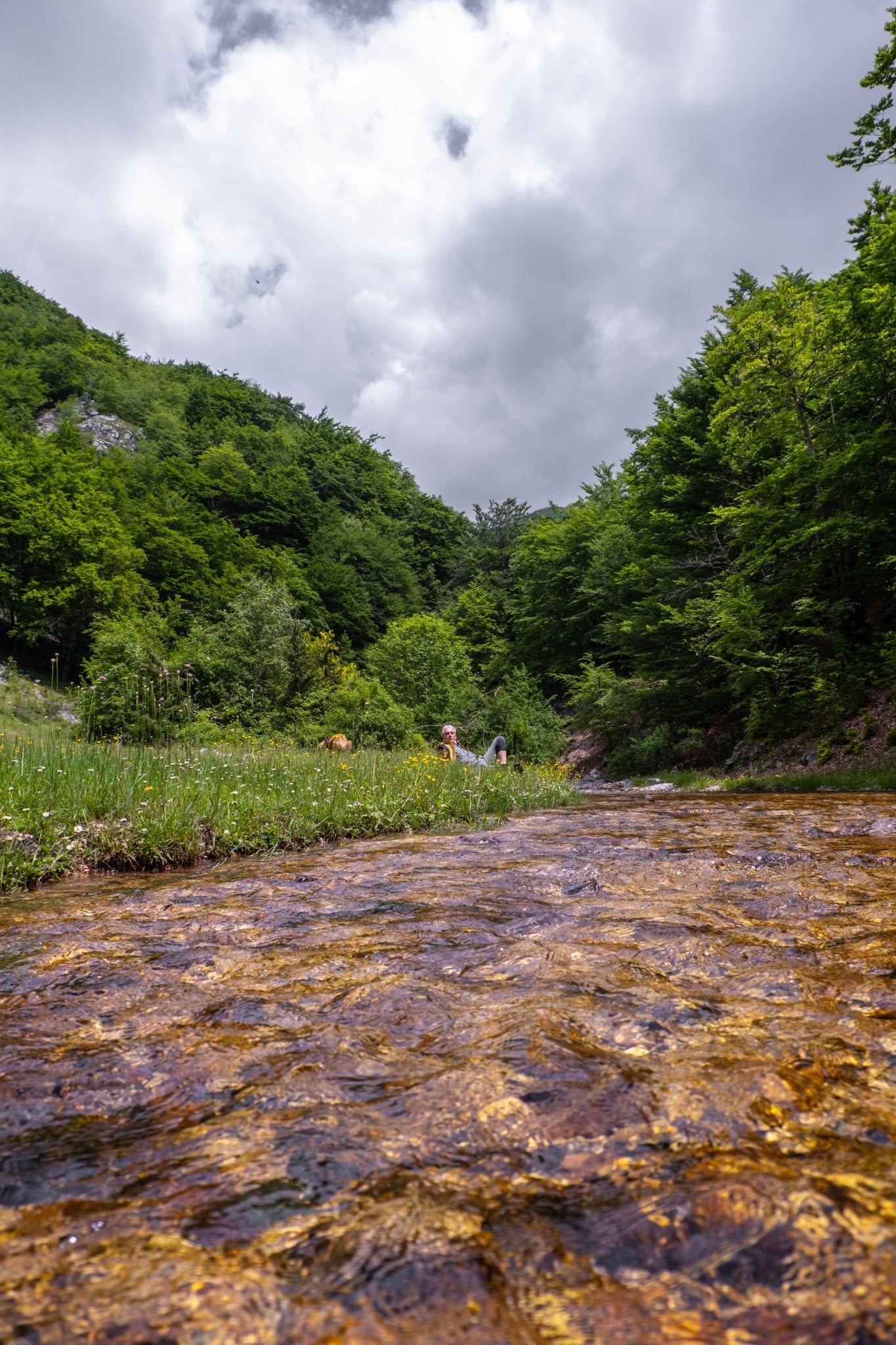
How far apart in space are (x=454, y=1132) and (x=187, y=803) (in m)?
4.48

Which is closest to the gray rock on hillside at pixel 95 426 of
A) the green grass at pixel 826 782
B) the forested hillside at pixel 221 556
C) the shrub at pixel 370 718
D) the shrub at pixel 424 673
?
the forested hillside at pixel 221 556

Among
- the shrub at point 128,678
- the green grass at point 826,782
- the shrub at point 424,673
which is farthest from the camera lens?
the shrub at point 424,673

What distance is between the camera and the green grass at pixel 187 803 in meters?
4.34

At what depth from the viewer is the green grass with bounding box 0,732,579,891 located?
4344 millimetres

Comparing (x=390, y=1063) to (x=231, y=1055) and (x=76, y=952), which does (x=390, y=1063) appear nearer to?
(x=231, y=1055)

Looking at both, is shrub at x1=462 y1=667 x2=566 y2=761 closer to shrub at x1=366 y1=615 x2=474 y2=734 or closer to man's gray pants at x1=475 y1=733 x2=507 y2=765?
shrub at x1=366 y1=615 x2=474 y2=734

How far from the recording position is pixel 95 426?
57500mm

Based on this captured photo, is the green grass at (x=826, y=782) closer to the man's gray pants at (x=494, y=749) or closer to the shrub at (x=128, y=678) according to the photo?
the man's gray pants at (x=494, y=749)

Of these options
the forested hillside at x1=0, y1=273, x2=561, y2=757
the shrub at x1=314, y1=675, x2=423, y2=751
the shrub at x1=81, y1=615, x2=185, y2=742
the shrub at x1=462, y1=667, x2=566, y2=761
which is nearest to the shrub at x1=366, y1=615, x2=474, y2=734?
the forested hillside at x1=0, y1=273, x2=561, y2=757

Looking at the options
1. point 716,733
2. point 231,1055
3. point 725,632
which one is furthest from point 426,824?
point 716,733

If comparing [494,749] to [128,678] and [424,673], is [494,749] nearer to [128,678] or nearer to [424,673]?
[424,673]

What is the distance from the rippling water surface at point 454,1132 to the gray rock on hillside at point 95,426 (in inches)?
2414

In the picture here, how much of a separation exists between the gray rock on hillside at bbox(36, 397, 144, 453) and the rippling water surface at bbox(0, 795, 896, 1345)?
61.3 meters

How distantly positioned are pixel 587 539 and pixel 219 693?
65.9 feet
